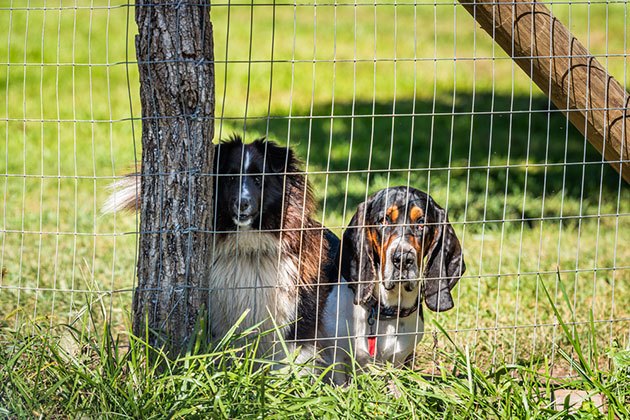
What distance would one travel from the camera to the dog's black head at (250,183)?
3.87 metres

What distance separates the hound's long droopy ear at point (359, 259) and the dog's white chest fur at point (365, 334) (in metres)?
0.08

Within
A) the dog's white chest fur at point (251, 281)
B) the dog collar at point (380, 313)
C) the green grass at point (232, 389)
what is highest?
the dog's white chest fur at point (251, 281)

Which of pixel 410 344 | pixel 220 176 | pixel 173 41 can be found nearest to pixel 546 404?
pixel 410 344

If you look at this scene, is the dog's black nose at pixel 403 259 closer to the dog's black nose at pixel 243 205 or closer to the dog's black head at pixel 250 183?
the dog's black head at pixel 250 183

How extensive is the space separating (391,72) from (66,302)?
9.23m

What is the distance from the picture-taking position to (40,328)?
3.71 metres

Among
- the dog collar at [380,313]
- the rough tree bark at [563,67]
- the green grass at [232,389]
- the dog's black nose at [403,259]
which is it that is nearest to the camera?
Result: the green grass at [232,389]

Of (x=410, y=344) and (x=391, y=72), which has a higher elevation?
(x=391, y=72)

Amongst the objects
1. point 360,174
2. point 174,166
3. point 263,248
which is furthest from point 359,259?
point 360,174

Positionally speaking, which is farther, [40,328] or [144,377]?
[40,328]

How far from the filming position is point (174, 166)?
3.66 metres

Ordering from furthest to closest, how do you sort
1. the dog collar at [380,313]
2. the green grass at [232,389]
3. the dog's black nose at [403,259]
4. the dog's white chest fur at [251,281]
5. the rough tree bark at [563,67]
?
the dog collar at [380,313], the dog's white chest fur at [251,281], the dog's black nose at [403,259], the rough tree bark at [563,67], the green grass at [232,389]

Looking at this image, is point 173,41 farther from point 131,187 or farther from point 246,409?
point 246,409

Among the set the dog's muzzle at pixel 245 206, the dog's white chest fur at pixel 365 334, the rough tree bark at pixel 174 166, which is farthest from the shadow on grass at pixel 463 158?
the rough tree bark at pixel 174 166
